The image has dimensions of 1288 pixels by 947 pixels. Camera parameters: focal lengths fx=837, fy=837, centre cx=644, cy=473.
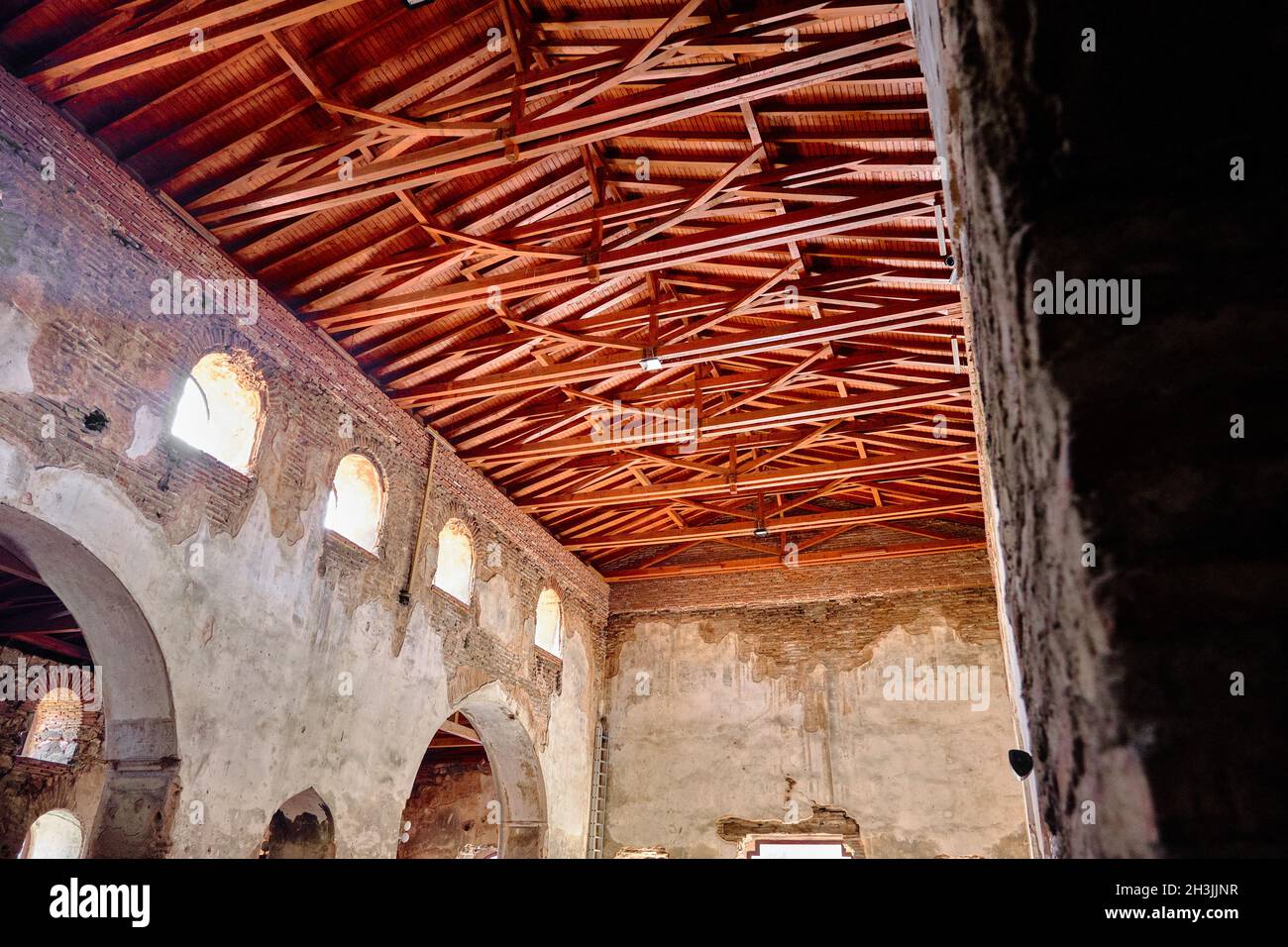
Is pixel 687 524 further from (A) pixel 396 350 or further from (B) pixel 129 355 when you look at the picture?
(B) pixel 129 355

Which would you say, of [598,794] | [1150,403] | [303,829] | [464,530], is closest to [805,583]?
[598,794]

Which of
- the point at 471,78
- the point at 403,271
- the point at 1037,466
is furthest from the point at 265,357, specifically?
the point at 1037,466

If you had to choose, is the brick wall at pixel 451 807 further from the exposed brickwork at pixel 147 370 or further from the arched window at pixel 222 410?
the arched window at pixel 222 410

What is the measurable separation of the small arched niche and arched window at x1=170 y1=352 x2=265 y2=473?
12.5 ft

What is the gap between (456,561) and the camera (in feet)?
42.4

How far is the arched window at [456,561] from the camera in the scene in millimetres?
12578

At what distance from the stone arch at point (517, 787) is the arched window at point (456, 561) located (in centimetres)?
263

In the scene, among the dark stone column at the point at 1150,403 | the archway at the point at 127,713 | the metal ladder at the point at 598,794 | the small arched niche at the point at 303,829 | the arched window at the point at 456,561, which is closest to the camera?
the dark stone column at the point at 1150,403

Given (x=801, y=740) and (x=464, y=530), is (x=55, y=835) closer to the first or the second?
(x=464, y=530)

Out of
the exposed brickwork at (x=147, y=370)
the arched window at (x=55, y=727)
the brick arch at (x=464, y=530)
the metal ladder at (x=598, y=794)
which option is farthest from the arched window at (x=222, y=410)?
the metal ladder at (x=598, y=794)

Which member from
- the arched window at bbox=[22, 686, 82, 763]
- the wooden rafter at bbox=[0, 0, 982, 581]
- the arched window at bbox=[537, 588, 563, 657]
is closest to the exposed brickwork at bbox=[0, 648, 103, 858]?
the arched window at bbox=[22, 686, 82, 763]

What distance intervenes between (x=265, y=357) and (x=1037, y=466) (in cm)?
949

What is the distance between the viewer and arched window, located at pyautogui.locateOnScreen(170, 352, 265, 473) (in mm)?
8484
